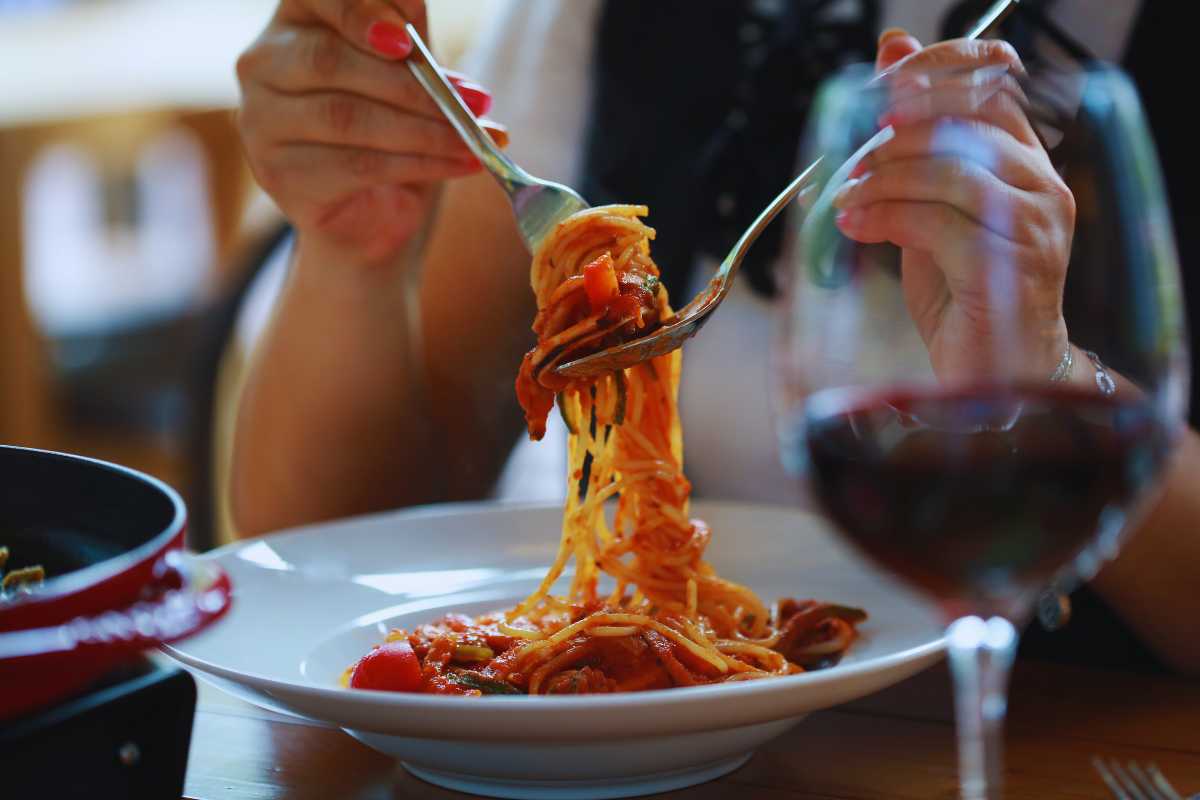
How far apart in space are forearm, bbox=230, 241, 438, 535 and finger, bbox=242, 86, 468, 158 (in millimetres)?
288

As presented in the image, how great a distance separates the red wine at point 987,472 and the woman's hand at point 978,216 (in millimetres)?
20

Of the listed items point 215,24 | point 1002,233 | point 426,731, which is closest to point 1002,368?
point 1002,233

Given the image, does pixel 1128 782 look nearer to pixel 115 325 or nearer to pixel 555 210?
pixel 555 210

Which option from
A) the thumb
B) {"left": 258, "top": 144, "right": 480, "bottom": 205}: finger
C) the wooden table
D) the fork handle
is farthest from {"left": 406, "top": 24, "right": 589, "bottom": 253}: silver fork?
the wooden table

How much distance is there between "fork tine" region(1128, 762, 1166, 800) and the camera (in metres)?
0.68

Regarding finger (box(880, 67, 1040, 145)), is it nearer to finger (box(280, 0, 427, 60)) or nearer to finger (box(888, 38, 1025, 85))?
finger (box(888, 38, 1025, 85))

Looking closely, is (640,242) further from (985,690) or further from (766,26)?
(766,26)

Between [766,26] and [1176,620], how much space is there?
33.5 inches

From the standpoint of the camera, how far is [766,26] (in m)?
1.56

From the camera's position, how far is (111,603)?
50cm

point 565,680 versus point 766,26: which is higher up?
point 766,26

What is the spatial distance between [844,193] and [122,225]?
4.76 m

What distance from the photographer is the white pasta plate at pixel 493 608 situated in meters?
0.62

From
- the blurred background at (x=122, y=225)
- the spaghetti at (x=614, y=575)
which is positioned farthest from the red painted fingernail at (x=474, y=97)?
the blurred background at (x=122, y=225)
